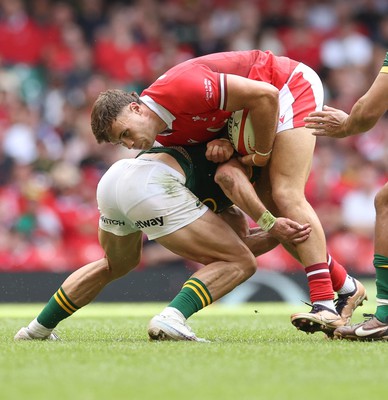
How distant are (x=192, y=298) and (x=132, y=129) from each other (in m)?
1.05

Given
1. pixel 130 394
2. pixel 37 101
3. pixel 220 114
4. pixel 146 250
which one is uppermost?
pixel 220 114

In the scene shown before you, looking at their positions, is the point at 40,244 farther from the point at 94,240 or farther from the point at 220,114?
the point at 220,114

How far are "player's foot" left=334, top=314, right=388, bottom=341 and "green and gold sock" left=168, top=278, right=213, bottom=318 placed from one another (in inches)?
31.8

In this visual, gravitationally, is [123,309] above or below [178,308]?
below

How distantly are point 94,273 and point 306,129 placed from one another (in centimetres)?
162

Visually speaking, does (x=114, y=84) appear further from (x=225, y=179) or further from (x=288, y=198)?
(x=288, y=198)

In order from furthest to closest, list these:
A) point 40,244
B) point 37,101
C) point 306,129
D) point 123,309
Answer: point 37,101
point 40,244
point 123,309
point 306,129

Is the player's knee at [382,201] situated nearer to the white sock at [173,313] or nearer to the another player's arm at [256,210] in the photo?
the another player's arm at [256,210]

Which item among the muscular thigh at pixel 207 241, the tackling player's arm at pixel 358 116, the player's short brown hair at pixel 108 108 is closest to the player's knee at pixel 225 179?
the muscular thigh at pixel 207 241

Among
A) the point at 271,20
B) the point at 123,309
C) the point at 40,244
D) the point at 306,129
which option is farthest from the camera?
the point at 271,20

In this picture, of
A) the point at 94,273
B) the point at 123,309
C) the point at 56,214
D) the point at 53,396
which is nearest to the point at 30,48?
the point at 56,214

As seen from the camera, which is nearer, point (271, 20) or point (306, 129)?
point (306, 129)

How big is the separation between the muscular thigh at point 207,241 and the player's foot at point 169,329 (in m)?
0.45

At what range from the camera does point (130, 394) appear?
3.93m
